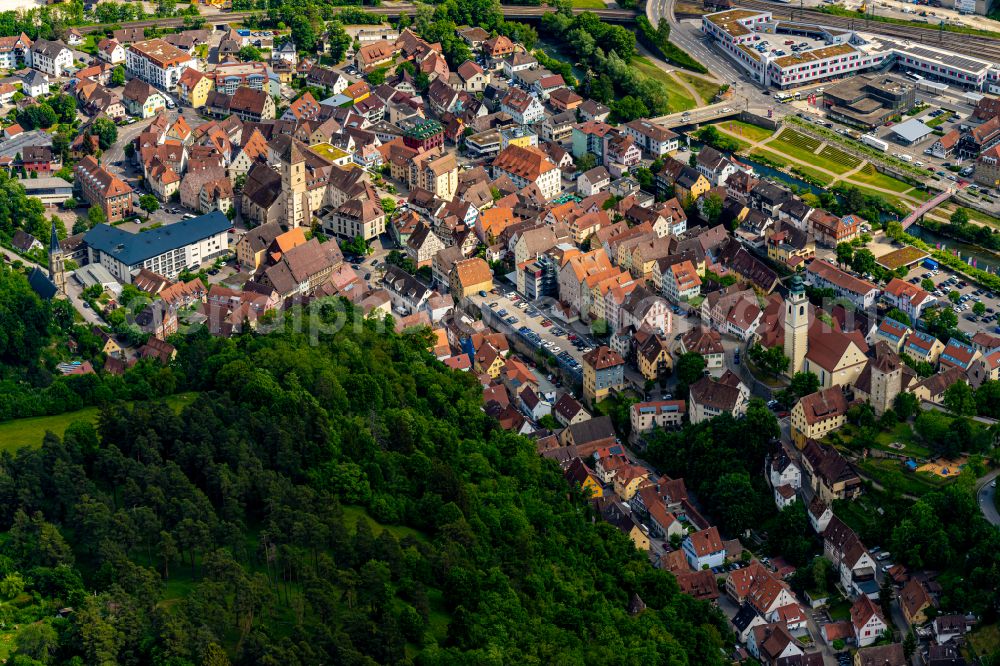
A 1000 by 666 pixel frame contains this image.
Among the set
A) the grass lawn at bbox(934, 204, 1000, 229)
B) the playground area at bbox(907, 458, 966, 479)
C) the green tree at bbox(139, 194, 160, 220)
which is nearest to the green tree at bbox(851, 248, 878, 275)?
the grass lawn at bbox(934, 204, 1000, 229)

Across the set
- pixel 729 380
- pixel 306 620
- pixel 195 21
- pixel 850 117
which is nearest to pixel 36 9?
pixel 195 21

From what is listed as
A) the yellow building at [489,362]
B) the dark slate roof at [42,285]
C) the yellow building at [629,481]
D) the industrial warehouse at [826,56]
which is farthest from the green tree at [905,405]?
the industrial warehouse at [826,56]

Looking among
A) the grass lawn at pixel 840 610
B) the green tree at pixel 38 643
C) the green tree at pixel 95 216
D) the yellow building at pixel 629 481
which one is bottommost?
the grass lawn at pixel 840 610

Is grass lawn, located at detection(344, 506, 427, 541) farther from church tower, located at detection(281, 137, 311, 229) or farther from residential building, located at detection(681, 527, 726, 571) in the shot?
church tower, located at detection(281, 137, 311, 229)

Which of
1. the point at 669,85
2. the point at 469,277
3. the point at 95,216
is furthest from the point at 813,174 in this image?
the point at 95,216

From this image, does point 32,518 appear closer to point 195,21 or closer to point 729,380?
point 729,380

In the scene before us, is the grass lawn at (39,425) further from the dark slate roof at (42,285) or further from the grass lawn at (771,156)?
the grass lawn at (771,156)
